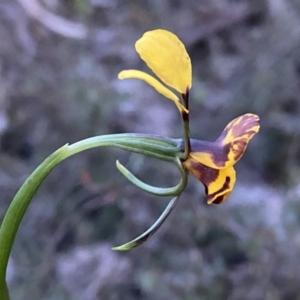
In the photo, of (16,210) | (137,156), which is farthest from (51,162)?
(137,156)

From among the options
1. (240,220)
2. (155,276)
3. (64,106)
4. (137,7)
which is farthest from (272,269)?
(137,7)

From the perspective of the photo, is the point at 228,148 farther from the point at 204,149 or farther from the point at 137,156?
the point at 137,156

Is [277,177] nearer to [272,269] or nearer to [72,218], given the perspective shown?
[272,269]

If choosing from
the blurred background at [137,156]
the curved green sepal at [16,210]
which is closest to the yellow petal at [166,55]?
the curved green sepal at [16,210]

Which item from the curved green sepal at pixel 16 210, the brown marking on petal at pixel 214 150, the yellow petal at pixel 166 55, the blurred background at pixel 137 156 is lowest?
the blurred background at pixel 137 156

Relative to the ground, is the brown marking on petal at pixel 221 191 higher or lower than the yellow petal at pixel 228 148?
lower

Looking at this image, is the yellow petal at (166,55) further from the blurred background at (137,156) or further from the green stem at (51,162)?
the blurred background at (137,156)
